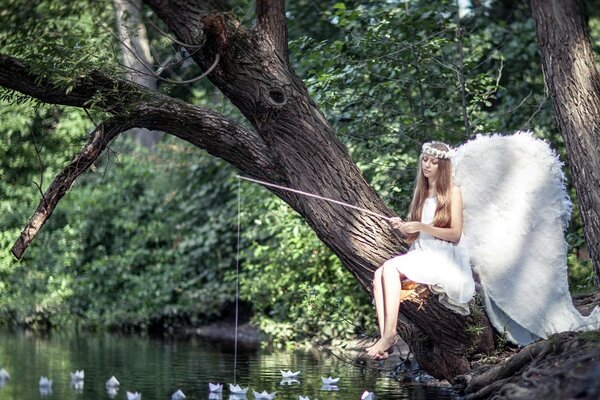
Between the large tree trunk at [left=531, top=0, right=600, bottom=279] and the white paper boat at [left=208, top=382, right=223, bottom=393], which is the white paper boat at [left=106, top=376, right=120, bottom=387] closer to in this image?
the white paper boat at [left=208, top=382, right=223, bottom=393]

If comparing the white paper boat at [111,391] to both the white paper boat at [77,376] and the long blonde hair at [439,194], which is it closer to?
the white paper boat at [77,376]

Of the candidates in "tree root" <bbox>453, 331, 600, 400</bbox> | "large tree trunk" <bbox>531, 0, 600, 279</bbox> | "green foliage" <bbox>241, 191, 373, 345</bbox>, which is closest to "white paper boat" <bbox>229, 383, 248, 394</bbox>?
"tree root" <bbox>453, 331, 600, 400</bbox>

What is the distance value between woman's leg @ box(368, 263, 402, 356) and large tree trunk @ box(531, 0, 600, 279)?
90.6 inches

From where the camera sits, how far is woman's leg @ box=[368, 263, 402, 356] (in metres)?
6.59

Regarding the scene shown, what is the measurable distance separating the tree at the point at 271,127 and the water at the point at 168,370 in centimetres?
90

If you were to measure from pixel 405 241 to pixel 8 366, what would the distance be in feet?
13.5

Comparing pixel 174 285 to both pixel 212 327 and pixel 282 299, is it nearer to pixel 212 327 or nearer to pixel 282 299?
pixel 212 327

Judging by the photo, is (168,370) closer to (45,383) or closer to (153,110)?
(45,383)

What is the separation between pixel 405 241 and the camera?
23.6 ft

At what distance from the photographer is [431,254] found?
6.88 metres

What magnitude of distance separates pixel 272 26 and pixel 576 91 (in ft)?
9.19

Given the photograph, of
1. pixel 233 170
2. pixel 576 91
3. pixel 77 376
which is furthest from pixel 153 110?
pixel 233 170

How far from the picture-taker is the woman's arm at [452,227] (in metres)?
6.80

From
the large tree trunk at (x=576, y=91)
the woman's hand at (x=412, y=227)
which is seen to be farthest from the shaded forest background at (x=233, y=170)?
the woman's hand at (x=412, y=227)
